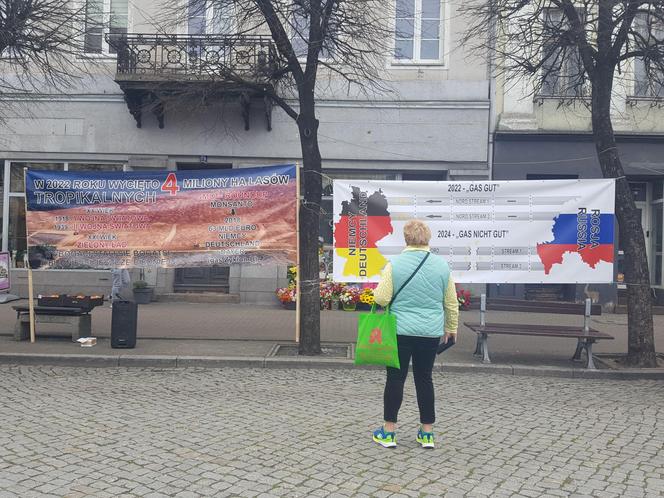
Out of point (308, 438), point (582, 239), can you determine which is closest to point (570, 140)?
point (582, 239)

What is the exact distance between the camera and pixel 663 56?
9125 mm

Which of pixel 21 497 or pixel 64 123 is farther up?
pixel 64 123

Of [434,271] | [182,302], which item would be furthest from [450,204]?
[182,302]

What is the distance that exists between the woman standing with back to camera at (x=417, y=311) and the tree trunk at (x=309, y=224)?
425 centimetres

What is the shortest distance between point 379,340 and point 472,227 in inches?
191

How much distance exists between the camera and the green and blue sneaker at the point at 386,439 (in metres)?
5.43

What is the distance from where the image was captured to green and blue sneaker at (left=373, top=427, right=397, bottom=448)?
214 inches

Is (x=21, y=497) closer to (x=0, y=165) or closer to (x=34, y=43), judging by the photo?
(x=34, y=43)

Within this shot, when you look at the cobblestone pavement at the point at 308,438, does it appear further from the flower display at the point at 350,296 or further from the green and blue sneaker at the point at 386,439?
the flower display at the point at 350,296

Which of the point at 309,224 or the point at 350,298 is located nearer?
the point at 309,224

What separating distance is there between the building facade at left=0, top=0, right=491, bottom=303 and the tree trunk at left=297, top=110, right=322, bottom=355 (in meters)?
6.31

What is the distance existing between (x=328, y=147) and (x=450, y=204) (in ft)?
22.6

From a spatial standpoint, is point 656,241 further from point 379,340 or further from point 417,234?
point 379,340

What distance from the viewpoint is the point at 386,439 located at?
214 inches
